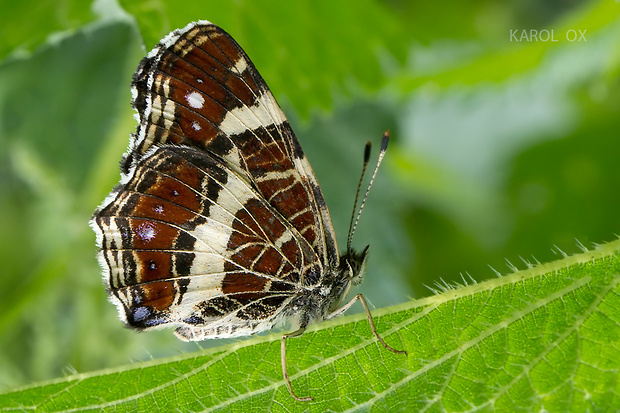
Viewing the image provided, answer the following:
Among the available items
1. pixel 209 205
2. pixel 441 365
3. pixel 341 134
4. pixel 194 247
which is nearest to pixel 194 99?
pixel 209 205

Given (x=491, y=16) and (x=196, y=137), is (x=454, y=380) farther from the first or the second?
(x=491, y=16)

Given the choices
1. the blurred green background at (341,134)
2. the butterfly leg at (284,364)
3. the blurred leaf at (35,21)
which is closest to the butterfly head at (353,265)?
the butterfly leg at (284,364)

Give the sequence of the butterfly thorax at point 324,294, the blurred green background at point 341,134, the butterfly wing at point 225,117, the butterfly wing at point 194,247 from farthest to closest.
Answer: the blurred green background at point 341,134
the butterfly thorax at point 324,294
the butterfly wing at point 194,247
the butterfly wing at point 225,117

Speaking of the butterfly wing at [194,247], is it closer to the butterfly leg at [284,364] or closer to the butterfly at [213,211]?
the butterfly at [213,211]

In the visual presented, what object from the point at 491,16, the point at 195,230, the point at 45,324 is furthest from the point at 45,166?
the point at 491,16

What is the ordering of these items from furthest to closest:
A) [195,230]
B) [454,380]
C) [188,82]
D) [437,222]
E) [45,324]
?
[437,222] < [45,324] < [195,230] < [188,82] < [454,380]

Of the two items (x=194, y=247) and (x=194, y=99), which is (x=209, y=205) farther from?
(x=194, y=99)

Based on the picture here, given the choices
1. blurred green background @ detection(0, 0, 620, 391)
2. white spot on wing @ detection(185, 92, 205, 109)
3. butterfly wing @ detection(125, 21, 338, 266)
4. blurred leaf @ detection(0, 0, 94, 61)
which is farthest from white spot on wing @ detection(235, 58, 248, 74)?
blurred leaf @ detection(0, 0, 94, 61)
